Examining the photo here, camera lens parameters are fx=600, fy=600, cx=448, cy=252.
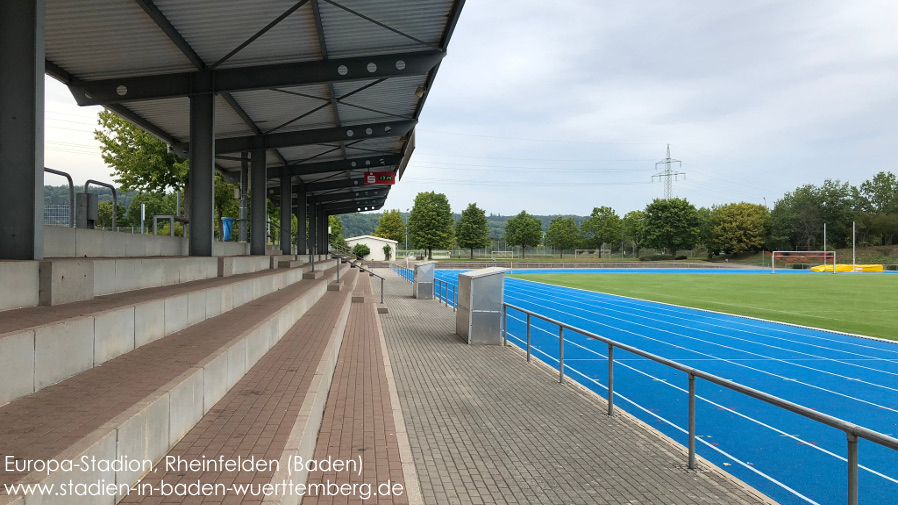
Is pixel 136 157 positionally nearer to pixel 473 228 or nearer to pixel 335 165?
pixel 335 165

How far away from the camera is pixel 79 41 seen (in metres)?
9.92

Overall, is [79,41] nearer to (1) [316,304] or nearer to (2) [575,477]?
(1) [316,304]

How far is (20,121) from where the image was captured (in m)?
5.74

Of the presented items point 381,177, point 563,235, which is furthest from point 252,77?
point 563,235

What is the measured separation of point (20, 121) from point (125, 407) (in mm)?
3962

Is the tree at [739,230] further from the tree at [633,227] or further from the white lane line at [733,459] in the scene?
the white lane line at [733,459]

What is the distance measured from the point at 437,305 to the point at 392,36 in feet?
39.6

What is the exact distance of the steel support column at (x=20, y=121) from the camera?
5.71 m

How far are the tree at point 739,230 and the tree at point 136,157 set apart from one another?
90212 mm

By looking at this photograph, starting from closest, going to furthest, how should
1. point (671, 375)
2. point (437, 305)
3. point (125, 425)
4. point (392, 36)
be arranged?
point (125, 425), point (671, 375), point (392, 36), point (437, 305)

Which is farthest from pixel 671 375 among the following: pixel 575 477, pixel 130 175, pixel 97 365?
pixel 130 175

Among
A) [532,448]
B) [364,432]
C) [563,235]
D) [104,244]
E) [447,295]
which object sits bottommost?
[532,448]

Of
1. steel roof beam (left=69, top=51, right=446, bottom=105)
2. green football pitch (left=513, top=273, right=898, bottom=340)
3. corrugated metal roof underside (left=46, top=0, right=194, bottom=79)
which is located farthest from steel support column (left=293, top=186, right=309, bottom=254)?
corrugated metal roof underside (left=46, top=0, right=194, bottom=79)

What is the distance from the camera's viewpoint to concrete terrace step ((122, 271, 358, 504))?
3.23 m
